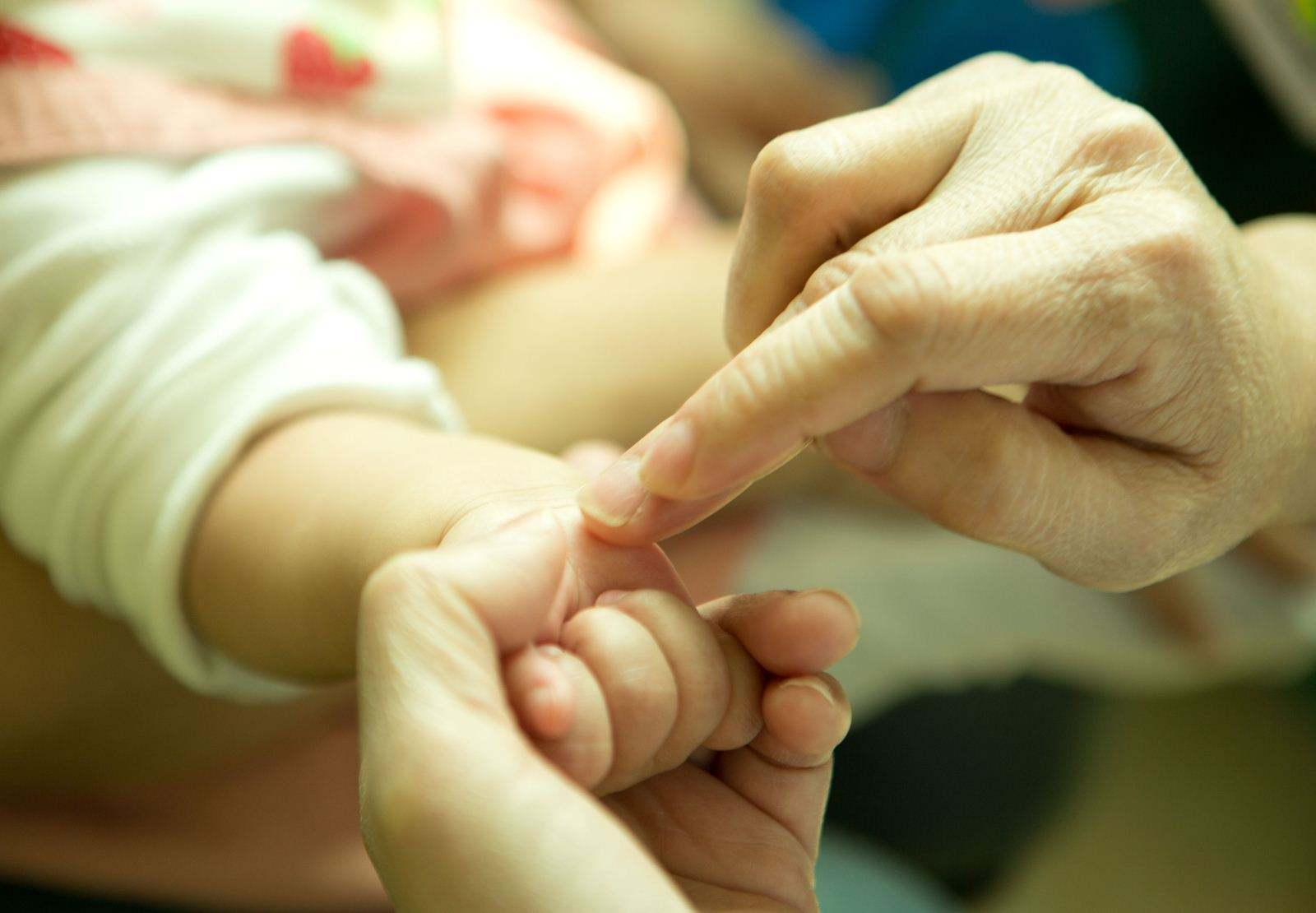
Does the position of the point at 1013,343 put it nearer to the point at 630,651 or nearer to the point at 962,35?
the point at 630,651

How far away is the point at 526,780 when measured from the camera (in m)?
0.32

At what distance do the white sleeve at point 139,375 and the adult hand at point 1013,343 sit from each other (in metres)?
0.21

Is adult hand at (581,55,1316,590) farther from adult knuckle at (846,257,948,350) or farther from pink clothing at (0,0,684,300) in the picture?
pink clothing at (0,0,684,300)

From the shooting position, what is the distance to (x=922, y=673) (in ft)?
2.90

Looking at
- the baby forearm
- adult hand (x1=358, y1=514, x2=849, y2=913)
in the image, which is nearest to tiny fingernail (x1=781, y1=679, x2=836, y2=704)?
adult hand (x1=358, y1=514, x2=849, y2=913)

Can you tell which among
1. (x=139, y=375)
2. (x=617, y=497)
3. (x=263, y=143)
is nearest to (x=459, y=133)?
(x=263, y=143)

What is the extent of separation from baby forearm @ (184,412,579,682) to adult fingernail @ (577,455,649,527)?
3 centimetres

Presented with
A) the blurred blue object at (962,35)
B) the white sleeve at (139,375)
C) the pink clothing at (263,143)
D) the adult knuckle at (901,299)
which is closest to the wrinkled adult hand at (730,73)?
the blurred blue object at (962,35)

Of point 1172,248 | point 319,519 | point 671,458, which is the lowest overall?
point 319,519

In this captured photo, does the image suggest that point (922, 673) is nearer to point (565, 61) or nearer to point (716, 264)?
point (716, 264)

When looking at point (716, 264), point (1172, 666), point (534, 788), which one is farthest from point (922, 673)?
point (534, 788)

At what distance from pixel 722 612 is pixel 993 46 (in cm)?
78

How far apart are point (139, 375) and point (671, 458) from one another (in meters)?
0.29

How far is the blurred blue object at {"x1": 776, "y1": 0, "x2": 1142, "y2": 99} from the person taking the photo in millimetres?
954
